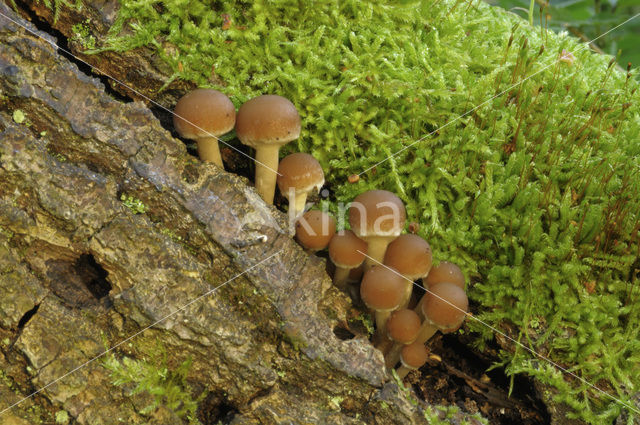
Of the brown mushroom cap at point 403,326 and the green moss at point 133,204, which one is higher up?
the green moss at point 133,204

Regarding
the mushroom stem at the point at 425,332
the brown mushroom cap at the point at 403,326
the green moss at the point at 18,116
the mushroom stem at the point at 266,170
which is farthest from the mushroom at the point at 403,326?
the green moss at the point at 18,116

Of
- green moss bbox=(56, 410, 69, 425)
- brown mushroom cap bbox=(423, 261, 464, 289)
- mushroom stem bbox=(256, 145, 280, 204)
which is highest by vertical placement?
mushroom stem bbox=(256, 145, 280, 204)

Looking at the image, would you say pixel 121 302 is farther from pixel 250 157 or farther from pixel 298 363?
pixel 250 157

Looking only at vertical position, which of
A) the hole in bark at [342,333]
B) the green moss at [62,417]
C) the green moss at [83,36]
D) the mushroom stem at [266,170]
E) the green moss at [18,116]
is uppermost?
the green moss at [83,36]

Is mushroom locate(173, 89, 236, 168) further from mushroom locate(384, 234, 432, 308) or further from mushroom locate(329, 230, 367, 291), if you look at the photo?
mushroom locate(384, 234, 432, 308)

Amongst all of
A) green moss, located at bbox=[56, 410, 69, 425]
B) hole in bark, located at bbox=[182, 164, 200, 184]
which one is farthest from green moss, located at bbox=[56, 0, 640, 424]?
green moss, located at bbox=[56, 410, 69, 425]

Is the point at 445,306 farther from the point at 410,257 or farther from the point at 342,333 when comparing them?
the point at 342,333

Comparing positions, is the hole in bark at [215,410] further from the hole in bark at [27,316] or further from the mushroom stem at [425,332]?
the mushroom stem at [425,332]
